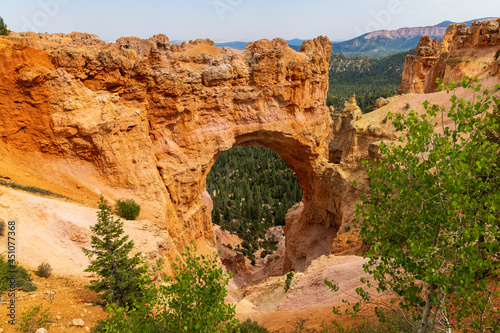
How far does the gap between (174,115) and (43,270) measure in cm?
1337

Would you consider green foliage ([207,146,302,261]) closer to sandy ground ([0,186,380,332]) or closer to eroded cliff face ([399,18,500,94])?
sandy ground ([0,186,380,332])

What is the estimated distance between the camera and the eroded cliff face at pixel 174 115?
54.5 ft

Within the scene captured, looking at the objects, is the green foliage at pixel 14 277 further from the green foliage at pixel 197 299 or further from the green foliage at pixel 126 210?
the green foliage at pixel 126 210

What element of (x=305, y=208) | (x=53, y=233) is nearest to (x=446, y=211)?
(x=53, y=233)

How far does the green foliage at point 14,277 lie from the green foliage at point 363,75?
9330 centimetres

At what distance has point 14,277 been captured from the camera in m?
9.12

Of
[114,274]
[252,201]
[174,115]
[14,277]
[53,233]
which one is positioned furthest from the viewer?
[252,201]

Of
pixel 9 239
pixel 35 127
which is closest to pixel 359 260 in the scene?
pixel 9 239

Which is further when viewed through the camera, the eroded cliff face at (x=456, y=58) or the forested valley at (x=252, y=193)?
the forested valley at (x=252, y=193)

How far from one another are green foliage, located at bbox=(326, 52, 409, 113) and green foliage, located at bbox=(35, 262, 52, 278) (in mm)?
92336

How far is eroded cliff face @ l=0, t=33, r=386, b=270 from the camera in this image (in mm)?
16609

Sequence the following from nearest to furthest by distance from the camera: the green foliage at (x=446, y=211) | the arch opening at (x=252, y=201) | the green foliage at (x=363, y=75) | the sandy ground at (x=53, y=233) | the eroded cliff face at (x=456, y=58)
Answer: the green foliage at (x=446, y=211) < the sandy ground at (x=53, y=233) < the eroded cliff face at (x=456, y=58) < the arch opening at (x=252, y=201) < the green foliage at (x=363, y=75)

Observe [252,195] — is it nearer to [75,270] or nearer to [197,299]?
[75,270]

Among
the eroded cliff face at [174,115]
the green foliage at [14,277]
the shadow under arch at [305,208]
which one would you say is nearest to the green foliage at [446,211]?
the green foliage at [14,277]
